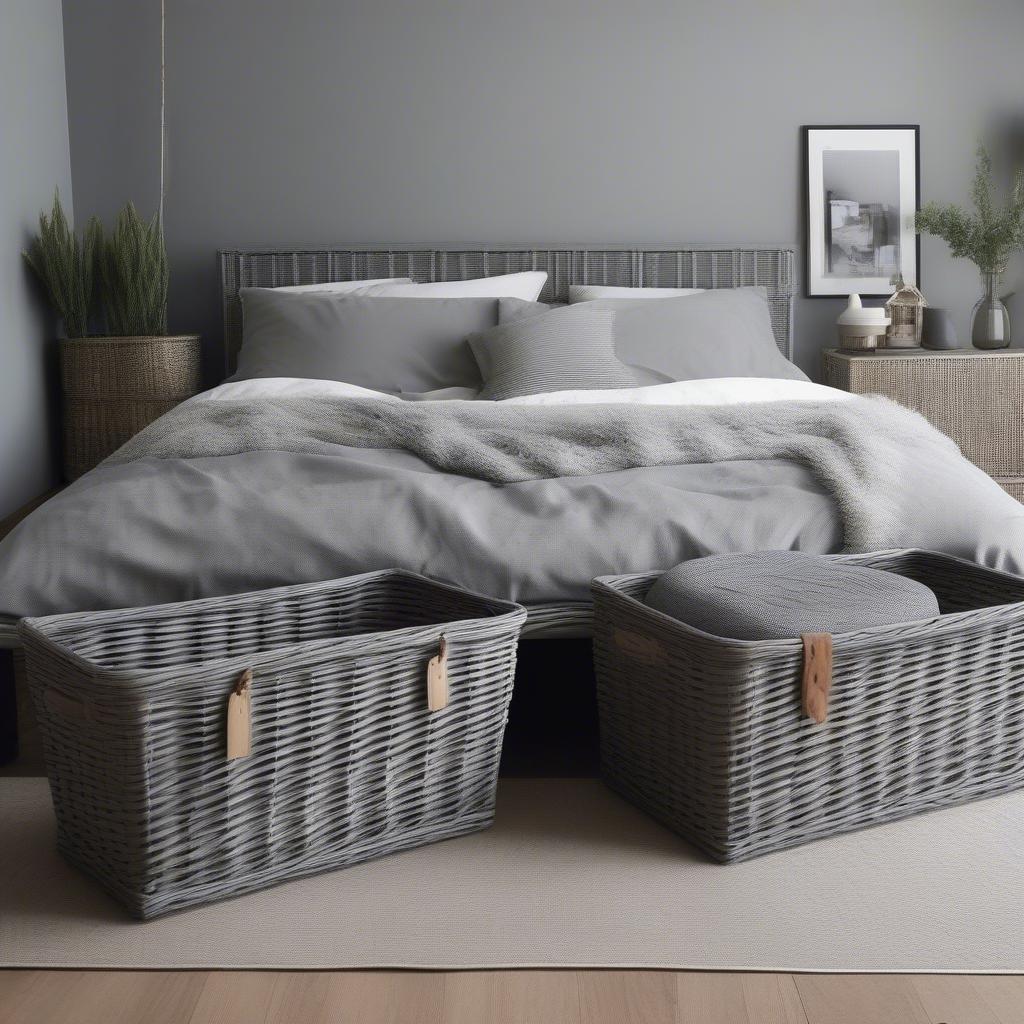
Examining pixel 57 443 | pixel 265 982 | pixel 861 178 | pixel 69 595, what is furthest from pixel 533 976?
pixel 861 178

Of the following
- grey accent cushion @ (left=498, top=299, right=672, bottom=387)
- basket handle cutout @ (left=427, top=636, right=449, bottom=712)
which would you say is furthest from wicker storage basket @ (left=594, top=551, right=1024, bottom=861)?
grey accent cushion @ (left=498, top=299, right=672, bottom=387)

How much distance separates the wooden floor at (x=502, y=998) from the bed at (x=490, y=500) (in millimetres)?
802

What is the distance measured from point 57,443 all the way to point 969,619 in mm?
3784

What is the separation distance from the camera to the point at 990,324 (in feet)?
15.4

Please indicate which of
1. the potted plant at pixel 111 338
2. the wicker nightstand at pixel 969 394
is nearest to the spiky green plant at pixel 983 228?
the wicker nightstand at pixel 969 394

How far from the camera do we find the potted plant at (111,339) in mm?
4441

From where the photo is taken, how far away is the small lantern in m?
4.79

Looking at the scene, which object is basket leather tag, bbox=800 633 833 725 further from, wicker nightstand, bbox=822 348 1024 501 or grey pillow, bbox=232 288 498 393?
wicker nightstand, bbox=822 348 1024 501

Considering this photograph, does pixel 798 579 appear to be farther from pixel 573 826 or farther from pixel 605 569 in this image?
pixel 573 826

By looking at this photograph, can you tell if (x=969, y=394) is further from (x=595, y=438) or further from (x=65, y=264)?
(x=65, y=264)

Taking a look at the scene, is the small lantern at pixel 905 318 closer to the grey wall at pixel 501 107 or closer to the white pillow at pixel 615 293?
the grey wall at pixel 501 107

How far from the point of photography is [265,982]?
64.9 inches

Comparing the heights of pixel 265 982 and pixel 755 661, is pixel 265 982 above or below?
below

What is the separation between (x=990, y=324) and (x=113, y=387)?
3.37 m
